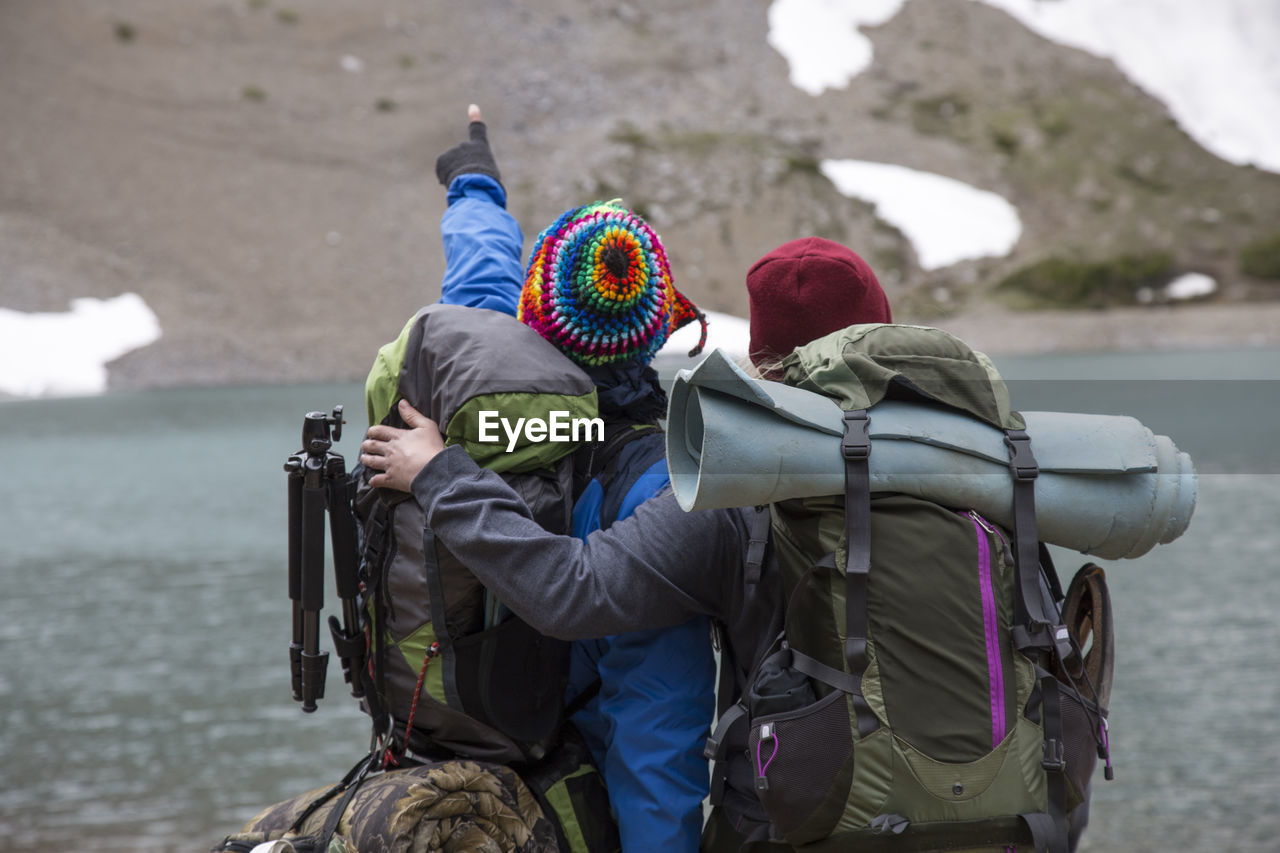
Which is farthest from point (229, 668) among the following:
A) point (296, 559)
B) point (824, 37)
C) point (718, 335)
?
point (824, 37)

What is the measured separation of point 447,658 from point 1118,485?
3.44 feet

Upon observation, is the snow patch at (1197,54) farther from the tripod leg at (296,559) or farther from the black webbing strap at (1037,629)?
the tripod leg at (296,559)

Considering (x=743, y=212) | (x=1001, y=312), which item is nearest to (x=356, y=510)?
(x=1001, y=312)

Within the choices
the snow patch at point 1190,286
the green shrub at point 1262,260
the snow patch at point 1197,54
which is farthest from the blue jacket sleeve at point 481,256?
the snow patch at point 1197,54

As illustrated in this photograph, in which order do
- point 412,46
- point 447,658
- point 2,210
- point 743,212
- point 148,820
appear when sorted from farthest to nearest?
point 412,46 → point 743,212 → point 2,210 → point 148,820 → point 447,658

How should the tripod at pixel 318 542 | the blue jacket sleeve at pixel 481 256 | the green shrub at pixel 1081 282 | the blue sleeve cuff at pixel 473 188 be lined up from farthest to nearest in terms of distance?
the green shrub at pixel 1081 282, the blue sleeve cuff at pixel 473 188, the blue jacket sleeve at pixel 481 256, the tripod at pixel 318 542

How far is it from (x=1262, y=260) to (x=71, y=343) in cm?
4312

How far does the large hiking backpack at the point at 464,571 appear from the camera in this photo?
5.93ft

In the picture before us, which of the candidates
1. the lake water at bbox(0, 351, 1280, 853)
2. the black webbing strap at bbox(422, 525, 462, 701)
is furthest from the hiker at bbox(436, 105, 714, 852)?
the lake water at bbox(0, 351, 1280, 853)

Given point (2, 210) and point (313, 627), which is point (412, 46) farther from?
point (313, 627)

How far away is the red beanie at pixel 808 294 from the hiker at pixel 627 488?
192 mm

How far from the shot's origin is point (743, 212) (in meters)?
45.4

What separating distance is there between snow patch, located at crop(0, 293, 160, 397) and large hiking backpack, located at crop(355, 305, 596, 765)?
31.7 meters

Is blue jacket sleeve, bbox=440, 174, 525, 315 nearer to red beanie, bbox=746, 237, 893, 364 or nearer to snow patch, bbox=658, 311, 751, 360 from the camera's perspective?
red beanie, bbox=746, 237, 893, 364
